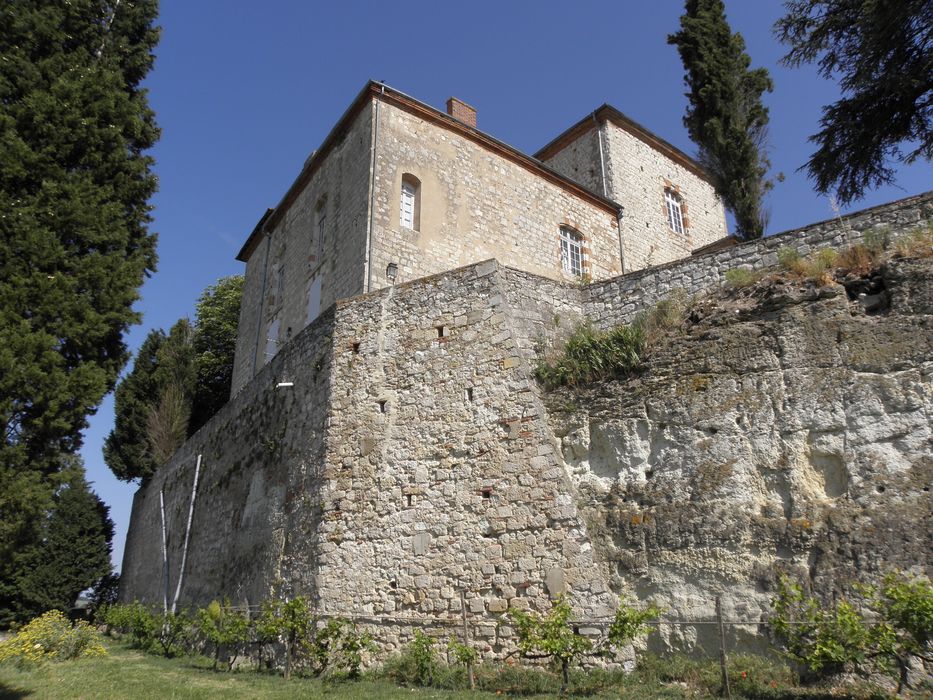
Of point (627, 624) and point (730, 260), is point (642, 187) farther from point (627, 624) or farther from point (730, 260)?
point (627, 624)

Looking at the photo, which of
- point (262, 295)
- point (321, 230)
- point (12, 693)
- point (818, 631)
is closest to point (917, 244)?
point (818, 631)

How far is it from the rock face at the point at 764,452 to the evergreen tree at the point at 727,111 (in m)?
7.91

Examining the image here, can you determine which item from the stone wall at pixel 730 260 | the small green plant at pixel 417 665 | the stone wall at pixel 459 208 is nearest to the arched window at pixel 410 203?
the stone wall at pixel 459 208

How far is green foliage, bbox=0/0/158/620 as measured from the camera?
9.14 metres

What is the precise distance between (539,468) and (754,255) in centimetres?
463

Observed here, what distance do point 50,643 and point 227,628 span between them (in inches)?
145

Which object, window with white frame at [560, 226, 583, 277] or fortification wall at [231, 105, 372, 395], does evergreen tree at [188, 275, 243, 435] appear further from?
window with white frame at [560, 226, 583, 277]

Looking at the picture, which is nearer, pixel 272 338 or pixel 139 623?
pixel 139 623

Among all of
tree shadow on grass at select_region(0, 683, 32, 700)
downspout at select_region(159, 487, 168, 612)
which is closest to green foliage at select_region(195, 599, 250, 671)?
tree shadow on grass at select_region(0, 683, 32, 700)

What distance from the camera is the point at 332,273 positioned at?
53.2 ft

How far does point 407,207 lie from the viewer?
15977 millimetres

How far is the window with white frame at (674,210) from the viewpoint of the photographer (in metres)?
22.7

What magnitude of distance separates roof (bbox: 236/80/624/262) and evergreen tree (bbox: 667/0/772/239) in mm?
3576

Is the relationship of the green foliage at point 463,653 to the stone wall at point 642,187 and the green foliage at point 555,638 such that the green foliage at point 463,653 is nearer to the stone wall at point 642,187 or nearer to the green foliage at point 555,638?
the green foliage at point 555,638
